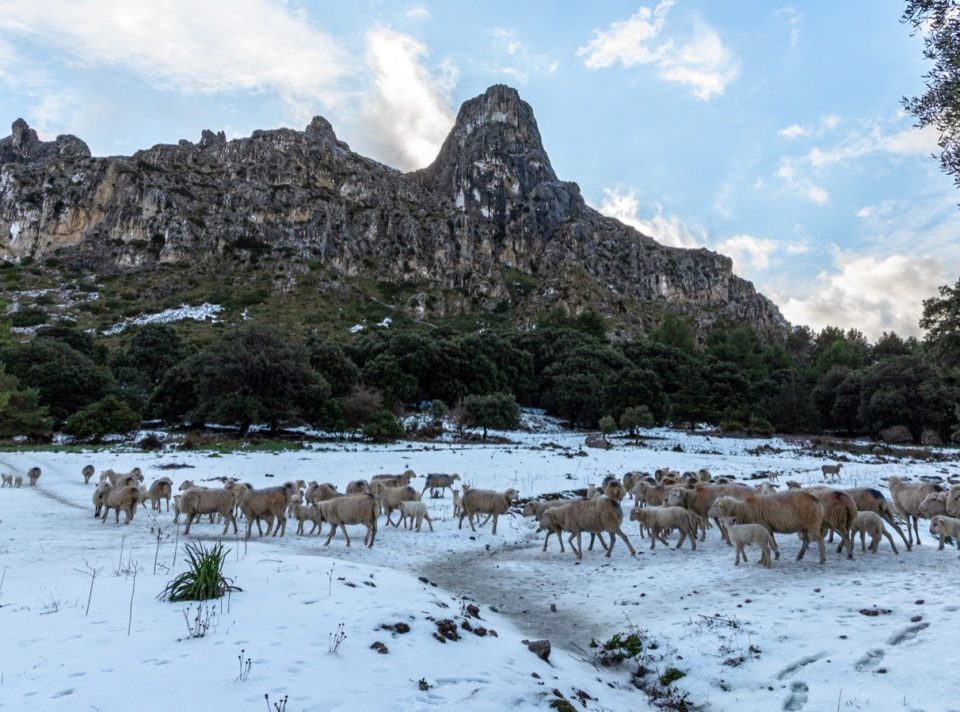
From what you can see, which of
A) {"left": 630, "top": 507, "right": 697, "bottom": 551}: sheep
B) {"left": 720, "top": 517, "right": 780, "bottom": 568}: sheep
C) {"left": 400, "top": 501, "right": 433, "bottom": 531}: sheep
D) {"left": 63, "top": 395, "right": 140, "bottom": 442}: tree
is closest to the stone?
{"left": 630, "top": 507, "right": 697, "bottom": 551}: sheep

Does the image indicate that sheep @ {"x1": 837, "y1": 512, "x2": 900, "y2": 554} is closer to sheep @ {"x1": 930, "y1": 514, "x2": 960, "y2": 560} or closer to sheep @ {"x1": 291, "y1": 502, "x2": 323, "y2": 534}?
sheep @ {"x1": 930, "y1": 514, "x2": 960, "y2": 560}

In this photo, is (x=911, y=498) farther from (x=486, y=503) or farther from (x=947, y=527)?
(x=486, y=503)

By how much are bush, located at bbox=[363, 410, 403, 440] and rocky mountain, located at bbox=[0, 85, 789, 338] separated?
86838 millimetres

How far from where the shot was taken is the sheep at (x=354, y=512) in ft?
45.1

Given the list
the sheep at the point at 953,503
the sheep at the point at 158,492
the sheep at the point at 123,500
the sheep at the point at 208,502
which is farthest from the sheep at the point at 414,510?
the sheep at the point at 953,503

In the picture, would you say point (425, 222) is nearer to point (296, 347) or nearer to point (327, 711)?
point (296, 347)

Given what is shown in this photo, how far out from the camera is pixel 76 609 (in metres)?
6.73

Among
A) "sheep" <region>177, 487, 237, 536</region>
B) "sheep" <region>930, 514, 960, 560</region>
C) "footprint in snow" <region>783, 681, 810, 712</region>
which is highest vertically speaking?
"sheep" <region>930, 514, 960, 560</region>

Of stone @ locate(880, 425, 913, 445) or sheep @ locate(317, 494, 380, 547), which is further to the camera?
stone @ locate(880, 425, 913, 445)

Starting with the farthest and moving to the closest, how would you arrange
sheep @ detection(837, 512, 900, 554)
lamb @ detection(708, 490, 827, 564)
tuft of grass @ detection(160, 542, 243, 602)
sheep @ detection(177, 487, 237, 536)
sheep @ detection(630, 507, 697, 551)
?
sheep @ detection(177, 487, 237, 536) → sheep @ detection(630, 507, 697, 551) → sheep @ detection(837, 512, 900, 554) → lamb @ detection(708, 490, 827, 564) → tuft of grass @ detection(160, 542, 243, 602)

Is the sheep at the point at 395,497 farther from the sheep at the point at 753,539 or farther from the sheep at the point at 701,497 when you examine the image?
the sheep at the point at 753,539

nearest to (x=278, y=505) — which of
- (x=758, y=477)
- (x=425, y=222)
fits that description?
(x=758, y=477)

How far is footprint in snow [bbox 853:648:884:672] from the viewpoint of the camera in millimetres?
6246

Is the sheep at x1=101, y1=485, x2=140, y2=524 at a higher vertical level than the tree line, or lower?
lower
